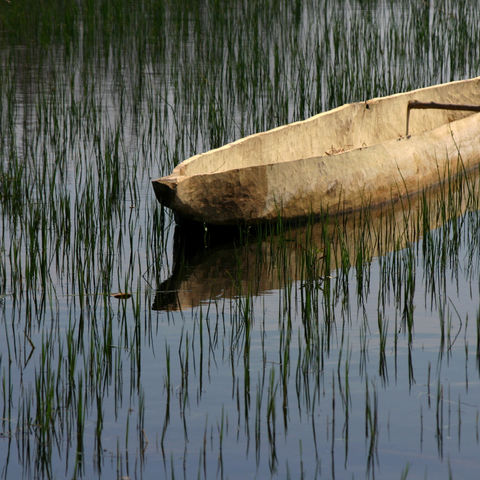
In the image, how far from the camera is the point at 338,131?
8.02 m

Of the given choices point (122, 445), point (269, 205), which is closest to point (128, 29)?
point (269, 205)

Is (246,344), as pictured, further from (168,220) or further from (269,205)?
(168,220)

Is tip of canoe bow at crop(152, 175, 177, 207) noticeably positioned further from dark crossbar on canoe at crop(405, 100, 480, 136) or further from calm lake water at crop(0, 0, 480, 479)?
dark crossbar on canoe at crop(405, 100, 480, 136)

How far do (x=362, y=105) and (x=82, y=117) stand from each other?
2.74 metres

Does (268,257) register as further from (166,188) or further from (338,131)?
(338,131)

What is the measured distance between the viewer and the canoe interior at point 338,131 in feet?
21.8

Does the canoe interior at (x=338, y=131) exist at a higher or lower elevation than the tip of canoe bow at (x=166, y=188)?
higher

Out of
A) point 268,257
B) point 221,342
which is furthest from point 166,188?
point 221,342

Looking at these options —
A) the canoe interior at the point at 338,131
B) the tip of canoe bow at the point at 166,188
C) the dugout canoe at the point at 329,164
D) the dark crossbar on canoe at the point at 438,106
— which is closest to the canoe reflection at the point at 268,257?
the dugout canoe at the point at 329,164

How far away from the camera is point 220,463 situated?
334cm

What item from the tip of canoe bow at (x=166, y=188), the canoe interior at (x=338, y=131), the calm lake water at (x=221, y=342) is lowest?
the calm lake water at (x=221, y=342)

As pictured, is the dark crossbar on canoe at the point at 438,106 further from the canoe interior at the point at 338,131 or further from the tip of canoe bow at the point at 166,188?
the tip of canoe bow at the point at 166,188

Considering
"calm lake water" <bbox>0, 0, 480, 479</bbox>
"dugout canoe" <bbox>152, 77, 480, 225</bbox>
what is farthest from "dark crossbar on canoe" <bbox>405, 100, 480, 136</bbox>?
"calm lake water" <bbox>0, 0, 480, 479</bbox>

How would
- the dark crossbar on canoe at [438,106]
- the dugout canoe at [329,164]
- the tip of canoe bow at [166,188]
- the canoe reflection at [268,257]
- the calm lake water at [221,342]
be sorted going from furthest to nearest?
the dark crossbar on canoe at [438,106] → the dugout canoe at [329,164] → the tip of canoe bow at [166,188] → the canoe reflection at [268,257] → the calm lake water at [221,342]
